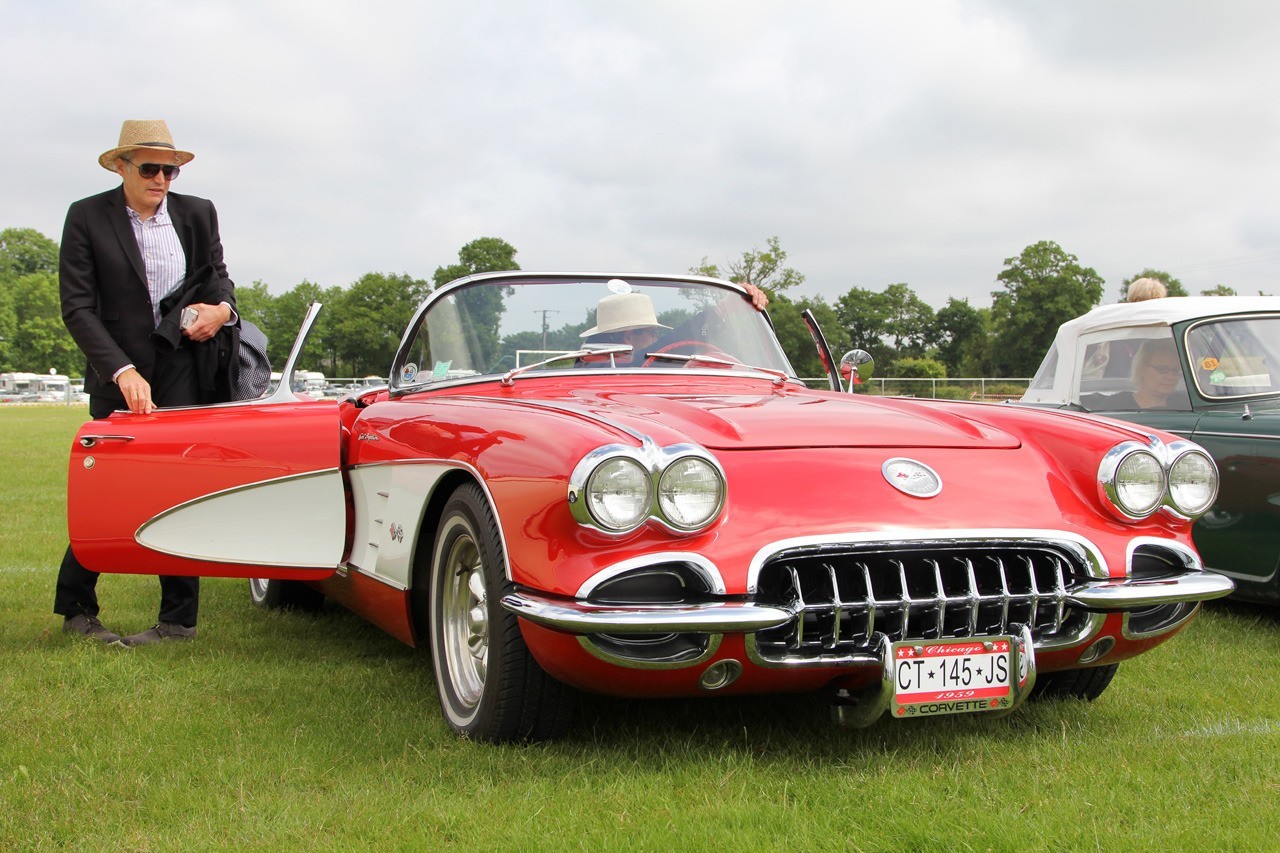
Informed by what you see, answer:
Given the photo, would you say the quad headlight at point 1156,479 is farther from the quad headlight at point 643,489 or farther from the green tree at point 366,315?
the green tree at point 366,315

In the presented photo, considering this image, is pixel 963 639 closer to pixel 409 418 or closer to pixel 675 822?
pixel 675 822

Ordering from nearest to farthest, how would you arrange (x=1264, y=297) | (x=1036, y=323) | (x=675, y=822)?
(x=675, y=822) → (x=1264, y=297) → (x=1036, y=323)

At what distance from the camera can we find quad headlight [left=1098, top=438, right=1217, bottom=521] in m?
3.03

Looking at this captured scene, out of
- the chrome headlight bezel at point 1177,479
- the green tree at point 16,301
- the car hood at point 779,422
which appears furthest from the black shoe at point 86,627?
the green tree at point 16,301

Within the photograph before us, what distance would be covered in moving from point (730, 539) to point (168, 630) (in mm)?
2709

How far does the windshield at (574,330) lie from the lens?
4.12 m

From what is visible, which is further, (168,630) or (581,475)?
(168,630)

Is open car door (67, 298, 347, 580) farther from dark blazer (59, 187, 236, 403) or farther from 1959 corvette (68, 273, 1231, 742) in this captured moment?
dark blazer (59, 187, 236, 403)

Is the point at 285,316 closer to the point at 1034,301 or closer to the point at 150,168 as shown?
the point at 1034,301

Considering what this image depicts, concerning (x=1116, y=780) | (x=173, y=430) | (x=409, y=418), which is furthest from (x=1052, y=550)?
(x=173, y=430)

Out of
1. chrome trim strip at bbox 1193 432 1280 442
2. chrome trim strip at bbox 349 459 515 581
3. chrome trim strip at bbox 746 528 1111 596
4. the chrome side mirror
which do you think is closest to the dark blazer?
chrome trim strip at bbox 349 459 515 581

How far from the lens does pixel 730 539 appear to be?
263 cm

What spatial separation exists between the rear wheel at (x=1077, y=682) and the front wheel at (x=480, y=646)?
59.0 inches

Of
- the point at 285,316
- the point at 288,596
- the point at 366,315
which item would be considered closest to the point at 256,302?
the point at 285,316
